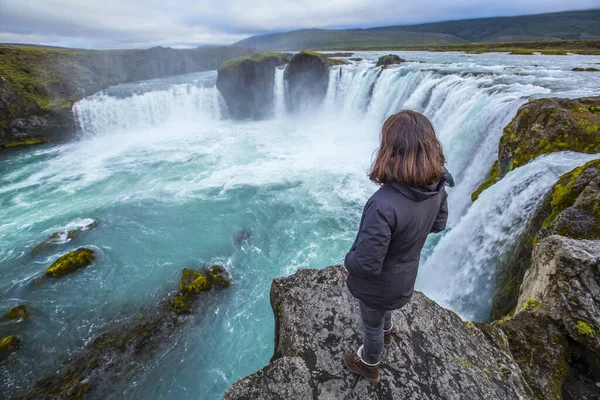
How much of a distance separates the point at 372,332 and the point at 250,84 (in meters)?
35.0

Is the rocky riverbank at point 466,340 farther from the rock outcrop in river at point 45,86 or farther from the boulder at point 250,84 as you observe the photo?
the rock outcrop in river at point 45,86

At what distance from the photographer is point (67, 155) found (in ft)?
82.6

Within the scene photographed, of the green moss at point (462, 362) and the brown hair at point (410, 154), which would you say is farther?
the green moss at point (462, 362)

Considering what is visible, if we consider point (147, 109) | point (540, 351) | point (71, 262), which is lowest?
point (71, 262)

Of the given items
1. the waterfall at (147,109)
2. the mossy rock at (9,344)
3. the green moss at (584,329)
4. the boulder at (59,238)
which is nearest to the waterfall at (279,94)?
the waterfall at (147,109)

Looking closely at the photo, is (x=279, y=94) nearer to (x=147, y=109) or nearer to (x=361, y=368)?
(x=147, y=109)

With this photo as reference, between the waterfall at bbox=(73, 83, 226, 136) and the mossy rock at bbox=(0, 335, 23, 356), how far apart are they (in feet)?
88.8

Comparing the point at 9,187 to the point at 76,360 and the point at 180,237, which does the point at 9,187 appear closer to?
the point at 180,237

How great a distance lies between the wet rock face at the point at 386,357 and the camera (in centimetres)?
333

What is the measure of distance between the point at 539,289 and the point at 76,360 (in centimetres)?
1092

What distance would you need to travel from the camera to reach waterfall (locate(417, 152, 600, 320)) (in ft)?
22.1

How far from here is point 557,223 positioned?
16.8ft

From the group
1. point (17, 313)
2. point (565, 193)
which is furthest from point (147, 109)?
point (565, 193)

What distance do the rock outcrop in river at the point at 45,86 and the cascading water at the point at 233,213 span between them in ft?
11.1
